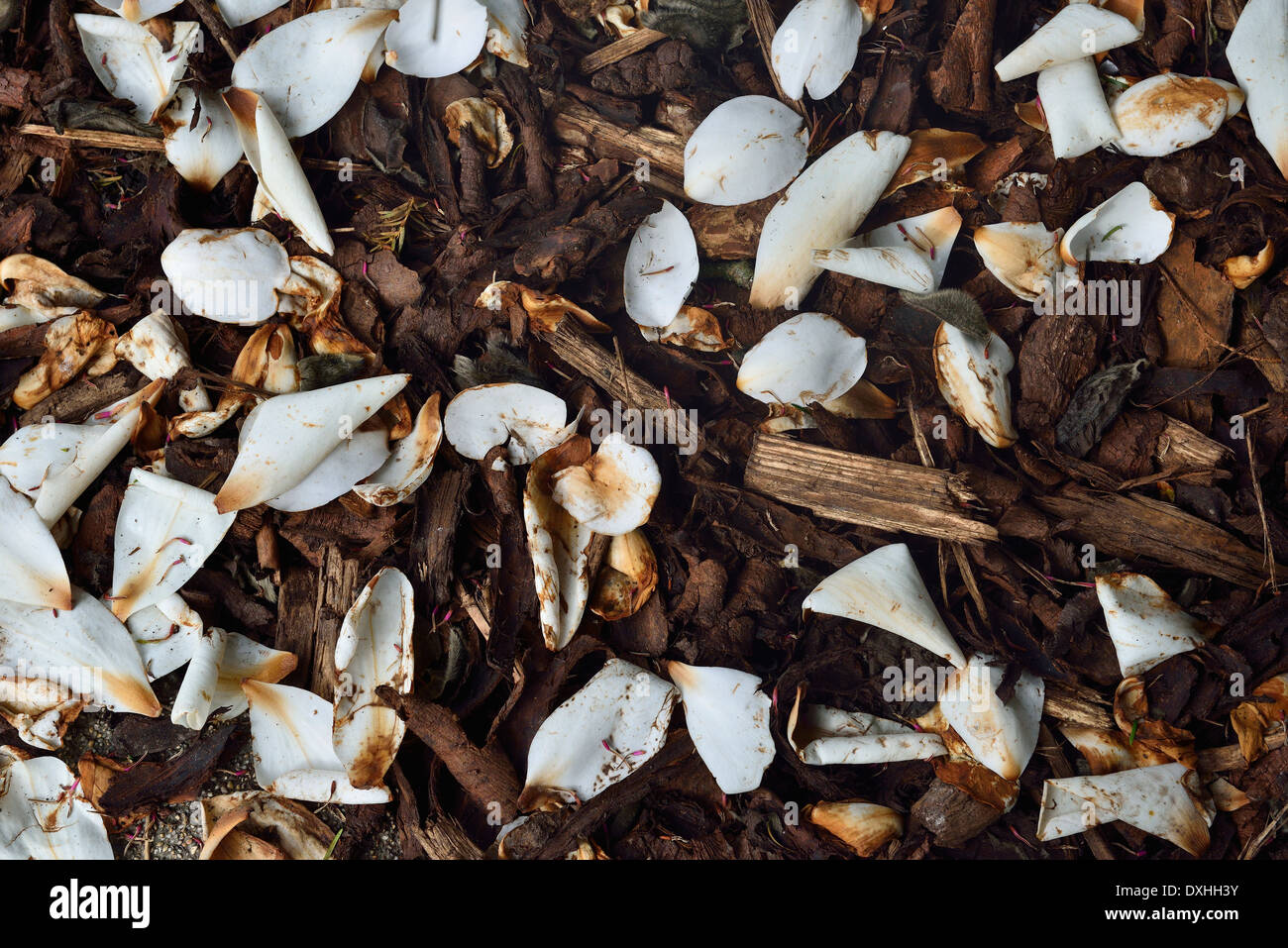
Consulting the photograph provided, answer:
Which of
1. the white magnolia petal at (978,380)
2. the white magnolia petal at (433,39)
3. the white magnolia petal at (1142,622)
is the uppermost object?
the white magnolia petal at (433,39)

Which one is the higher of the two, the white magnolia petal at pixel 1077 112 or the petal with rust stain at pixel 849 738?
the white magnolia petal at pixel 1077 112

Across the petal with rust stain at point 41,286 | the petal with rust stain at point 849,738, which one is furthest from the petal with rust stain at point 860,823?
the petal with rust stain at point 41,286

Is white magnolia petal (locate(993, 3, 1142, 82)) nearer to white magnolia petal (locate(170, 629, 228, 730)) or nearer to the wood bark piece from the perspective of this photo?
the wood bark piece

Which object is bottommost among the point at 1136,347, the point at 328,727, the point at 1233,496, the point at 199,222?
the point at 328,727

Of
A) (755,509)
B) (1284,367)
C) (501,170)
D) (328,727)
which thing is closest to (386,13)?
(501,170)

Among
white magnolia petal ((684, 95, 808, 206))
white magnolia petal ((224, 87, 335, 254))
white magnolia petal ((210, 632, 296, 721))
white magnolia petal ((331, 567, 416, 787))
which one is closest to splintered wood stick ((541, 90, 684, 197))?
white magnolia petal ((684, 95, 808, 206))

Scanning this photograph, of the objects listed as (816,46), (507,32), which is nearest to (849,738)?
(816,46)

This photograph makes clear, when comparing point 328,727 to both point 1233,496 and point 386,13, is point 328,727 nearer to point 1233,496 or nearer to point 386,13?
point 386,13

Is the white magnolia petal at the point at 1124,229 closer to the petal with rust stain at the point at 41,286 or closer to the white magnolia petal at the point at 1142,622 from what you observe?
the white magnolia petal at the point at 1142,622
